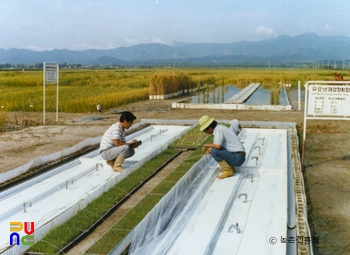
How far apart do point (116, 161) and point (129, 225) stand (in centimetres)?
205

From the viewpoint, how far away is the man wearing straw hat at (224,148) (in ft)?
18.3

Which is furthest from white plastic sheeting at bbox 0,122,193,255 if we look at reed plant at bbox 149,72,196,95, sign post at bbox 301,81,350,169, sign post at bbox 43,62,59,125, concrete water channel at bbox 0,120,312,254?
reed plant at bbox 149,72,196,95

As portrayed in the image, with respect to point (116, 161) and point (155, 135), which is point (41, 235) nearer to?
point (116, 161)

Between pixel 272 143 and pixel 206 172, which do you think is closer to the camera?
pixel 206 172

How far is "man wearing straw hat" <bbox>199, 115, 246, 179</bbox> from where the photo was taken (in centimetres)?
557

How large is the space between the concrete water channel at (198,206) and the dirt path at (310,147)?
30cm

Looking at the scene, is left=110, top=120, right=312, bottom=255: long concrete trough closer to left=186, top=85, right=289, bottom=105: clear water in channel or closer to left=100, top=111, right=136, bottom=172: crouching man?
left=100, top=111, right=136, bottom=172: crouching man

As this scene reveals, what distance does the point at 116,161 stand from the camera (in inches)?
241

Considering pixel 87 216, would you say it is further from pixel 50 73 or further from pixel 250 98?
pixel 250 98

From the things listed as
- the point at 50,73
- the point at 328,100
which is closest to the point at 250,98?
the point at 50,73

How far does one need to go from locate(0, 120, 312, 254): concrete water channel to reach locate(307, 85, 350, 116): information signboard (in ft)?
2.85

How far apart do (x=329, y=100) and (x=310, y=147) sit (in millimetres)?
2187

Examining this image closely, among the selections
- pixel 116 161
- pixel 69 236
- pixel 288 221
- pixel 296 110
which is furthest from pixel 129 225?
pixel 296 110

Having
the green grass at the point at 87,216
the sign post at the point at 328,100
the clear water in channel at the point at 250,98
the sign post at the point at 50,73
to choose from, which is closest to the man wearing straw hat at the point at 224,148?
the green grass at the point at 87,216
